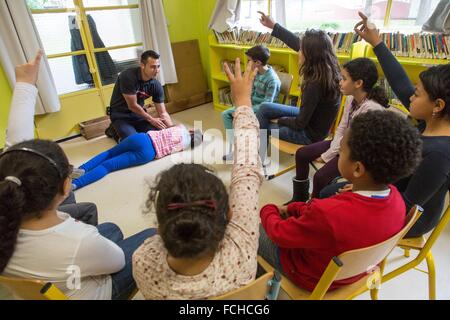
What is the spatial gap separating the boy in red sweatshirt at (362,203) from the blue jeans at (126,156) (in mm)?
1975

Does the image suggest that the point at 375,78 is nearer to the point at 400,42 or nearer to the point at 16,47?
the point at 400,42

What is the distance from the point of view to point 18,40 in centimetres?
285

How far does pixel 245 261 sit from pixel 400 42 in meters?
2.43

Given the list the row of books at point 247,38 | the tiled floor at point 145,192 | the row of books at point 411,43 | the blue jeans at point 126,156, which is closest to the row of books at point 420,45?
the row of books at point 411,43

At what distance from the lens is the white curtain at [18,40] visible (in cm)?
276

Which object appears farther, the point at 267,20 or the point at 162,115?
the point at 162,115

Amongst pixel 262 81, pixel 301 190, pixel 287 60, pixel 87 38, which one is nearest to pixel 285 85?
pixel 262 81

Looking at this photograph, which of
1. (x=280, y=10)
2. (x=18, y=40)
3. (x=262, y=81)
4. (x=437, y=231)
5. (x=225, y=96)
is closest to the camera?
(x=437, y=231)

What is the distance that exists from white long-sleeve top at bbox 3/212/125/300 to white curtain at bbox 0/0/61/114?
275 cm

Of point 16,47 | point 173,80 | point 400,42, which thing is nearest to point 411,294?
point 400,42

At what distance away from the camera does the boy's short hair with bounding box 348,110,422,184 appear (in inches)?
34.7

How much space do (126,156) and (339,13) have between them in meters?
2.54

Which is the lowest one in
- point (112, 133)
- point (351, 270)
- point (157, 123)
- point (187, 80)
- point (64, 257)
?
point (112, 133)

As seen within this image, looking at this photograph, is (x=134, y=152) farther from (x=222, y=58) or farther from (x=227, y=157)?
(x=222, y=58)
